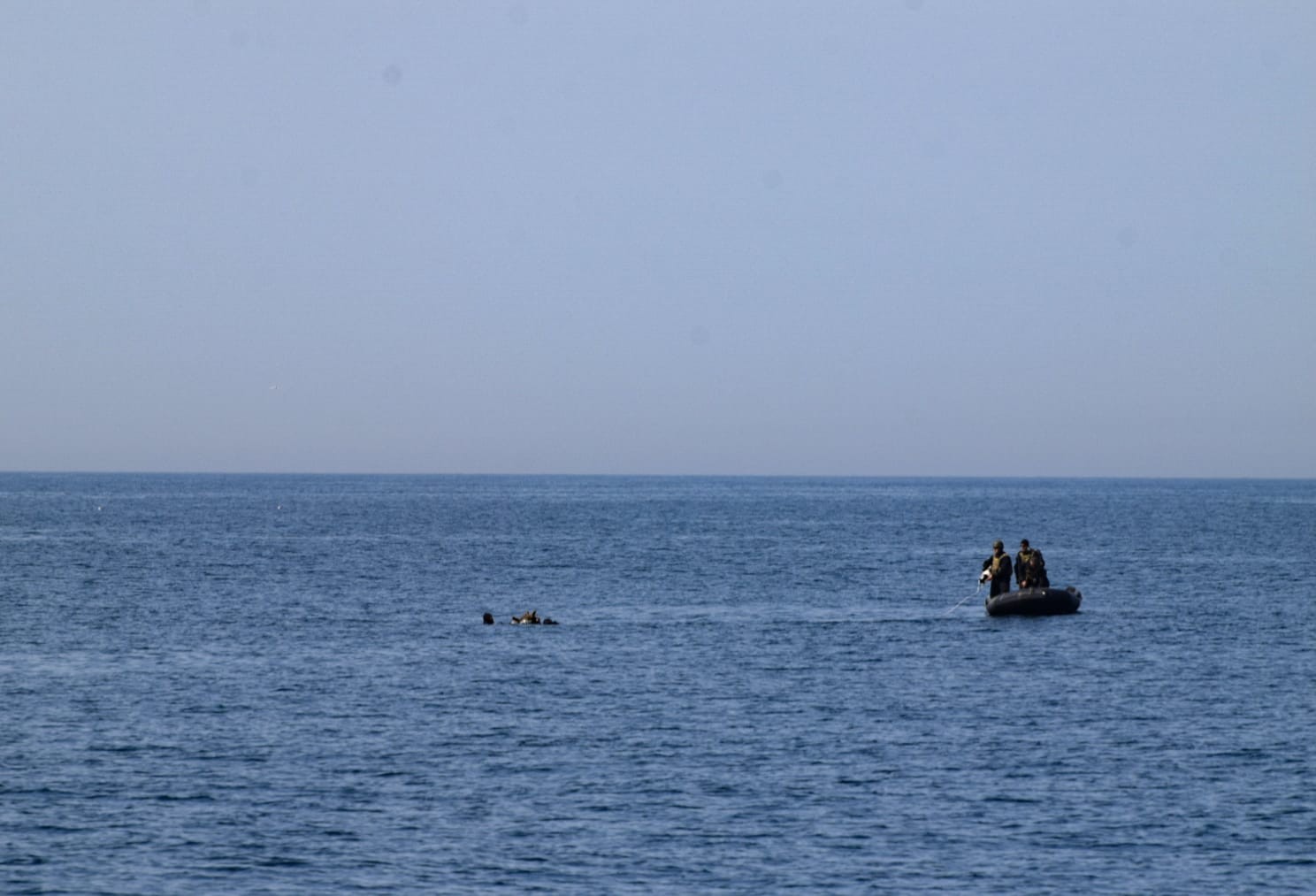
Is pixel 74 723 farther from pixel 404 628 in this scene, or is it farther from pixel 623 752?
pixel 404 628

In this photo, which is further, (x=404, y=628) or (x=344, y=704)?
(x=404, y=628)

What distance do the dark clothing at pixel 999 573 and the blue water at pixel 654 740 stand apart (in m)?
2.20

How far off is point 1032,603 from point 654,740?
90.1 ft

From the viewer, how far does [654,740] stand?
117 feet

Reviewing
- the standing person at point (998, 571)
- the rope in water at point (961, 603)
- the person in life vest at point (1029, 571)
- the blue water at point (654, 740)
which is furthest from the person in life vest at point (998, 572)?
the blue water at point (654, 740)

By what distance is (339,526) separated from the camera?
152 m

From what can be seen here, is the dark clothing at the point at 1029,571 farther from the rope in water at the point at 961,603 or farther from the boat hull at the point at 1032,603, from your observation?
the rope in water at the point at 961,603

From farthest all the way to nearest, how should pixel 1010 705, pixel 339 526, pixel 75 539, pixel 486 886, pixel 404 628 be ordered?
1. pixel 339 526
2. pixel 75 539
3. pixel 404 628
4. pixel 1010 705
5. pixel 486 886

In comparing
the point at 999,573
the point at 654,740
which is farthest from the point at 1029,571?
the point at 654,740

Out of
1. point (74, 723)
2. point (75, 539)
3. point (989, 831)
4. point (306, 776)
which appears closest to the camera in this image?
point (989, 831)

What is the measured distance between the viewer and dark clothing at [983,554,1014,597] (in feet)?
198

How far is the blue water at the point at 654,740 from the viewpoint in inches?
1033

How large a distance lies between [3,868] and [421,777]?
8490mm

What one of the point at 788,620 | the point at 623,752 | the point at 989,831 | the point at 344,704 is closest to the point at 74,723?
the point at 344,704
